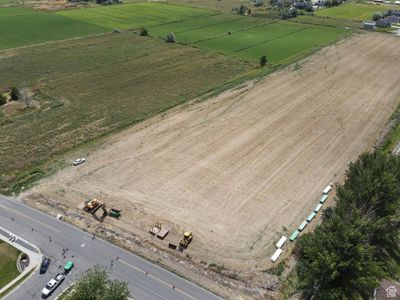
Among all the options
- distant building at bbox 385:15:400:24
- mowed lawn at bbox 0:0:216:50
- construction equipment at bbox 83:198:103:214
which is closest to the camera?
construction equipment at bbox 83:198:103:214

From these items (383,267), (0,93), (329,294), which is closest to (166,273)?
(329,294)

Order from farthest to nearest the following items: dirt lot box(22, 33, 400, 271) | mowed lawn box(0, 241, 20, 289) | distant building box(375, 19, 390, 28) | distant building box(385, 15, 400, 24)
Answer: distant building box(385, 15, 400, 24) → distant building box(375, 19, 390, 28) → dirt lot box(22, 33, 400, 271) → mowed lawn box(0, 241, 20, 289)

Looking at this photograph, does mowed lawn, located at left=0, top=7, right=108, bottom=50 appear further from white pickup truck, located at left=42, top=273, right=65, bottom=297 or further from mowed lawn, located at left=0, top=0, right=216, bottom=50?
white pickup truck, located at left=42, top=273, right=65, bottom=297

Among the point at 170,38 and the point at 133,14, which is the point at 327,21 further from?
the point at 133,14

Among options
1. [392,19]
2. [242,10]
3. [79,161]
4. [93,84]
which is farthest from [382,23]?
[79,161]

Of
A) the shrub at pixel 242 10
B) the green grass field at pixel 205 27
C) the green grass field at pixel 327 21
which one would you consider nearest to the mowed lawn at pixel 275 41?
the green grass field at pixel 205 27

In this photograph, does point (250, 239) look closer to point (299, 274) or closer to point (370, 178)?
point (299, 274)

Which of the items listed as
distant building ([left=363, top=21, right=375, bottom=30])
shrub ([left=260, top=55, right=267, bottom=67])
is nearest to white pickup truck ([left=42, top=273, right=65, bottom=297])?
shrub ([left=260, top=55, right=267, bottom=67])
